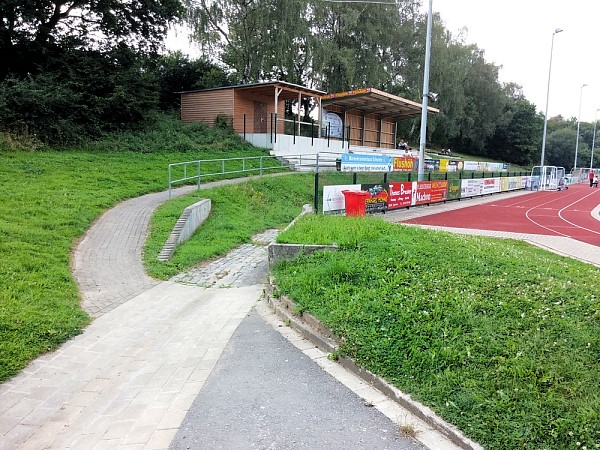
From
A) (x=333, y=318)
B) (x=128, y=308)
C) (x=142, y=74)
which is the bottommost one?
(x=128, y=308)

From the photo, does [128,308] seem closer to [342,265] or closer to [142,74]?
[342,265]

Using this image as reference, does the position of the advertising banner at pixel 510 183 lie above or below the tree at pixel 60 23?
below

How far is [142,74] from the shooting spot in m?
25.8

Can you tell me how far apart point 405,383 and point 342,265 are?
2889 mm

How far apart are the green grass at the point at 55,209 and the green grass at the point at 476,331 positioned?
3329 millimetres

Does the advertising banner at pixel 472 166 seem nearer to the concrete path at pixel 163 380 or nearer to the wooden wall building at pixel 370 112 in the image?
the wooden wall building at pixel 370 112

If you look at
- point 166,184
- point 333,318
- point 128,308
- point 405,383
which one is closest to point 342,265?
point 333,318

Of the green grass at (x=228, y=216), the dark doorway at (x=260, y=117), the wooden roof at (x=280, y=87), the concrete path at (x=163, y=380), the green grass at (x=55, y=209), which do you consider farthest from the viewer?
the dark doorway at (x=260, y=117)

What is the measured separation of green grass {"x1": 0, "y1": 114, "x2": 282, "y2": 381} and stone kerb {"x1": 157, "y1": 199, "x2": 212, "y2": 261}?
1941mm

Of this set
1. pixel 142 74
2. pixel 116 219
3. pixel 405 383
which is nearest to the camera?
pixel 405 383

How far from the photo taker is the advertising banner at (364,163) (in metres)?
18.3

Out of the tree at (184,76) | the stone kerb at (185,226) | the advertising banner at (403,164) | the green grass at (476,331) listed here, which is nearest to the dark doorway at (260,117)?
the tree at (184,76)

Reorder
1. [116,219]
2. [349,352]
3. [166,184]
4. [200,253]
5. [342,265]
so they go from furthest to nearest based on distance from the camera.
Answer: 1. [166,184]
2. [116,219]
3. [200,253]
4. [342,265]
5. [349,352]

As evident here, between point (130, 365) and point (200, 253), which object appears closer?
point (130, 365)
